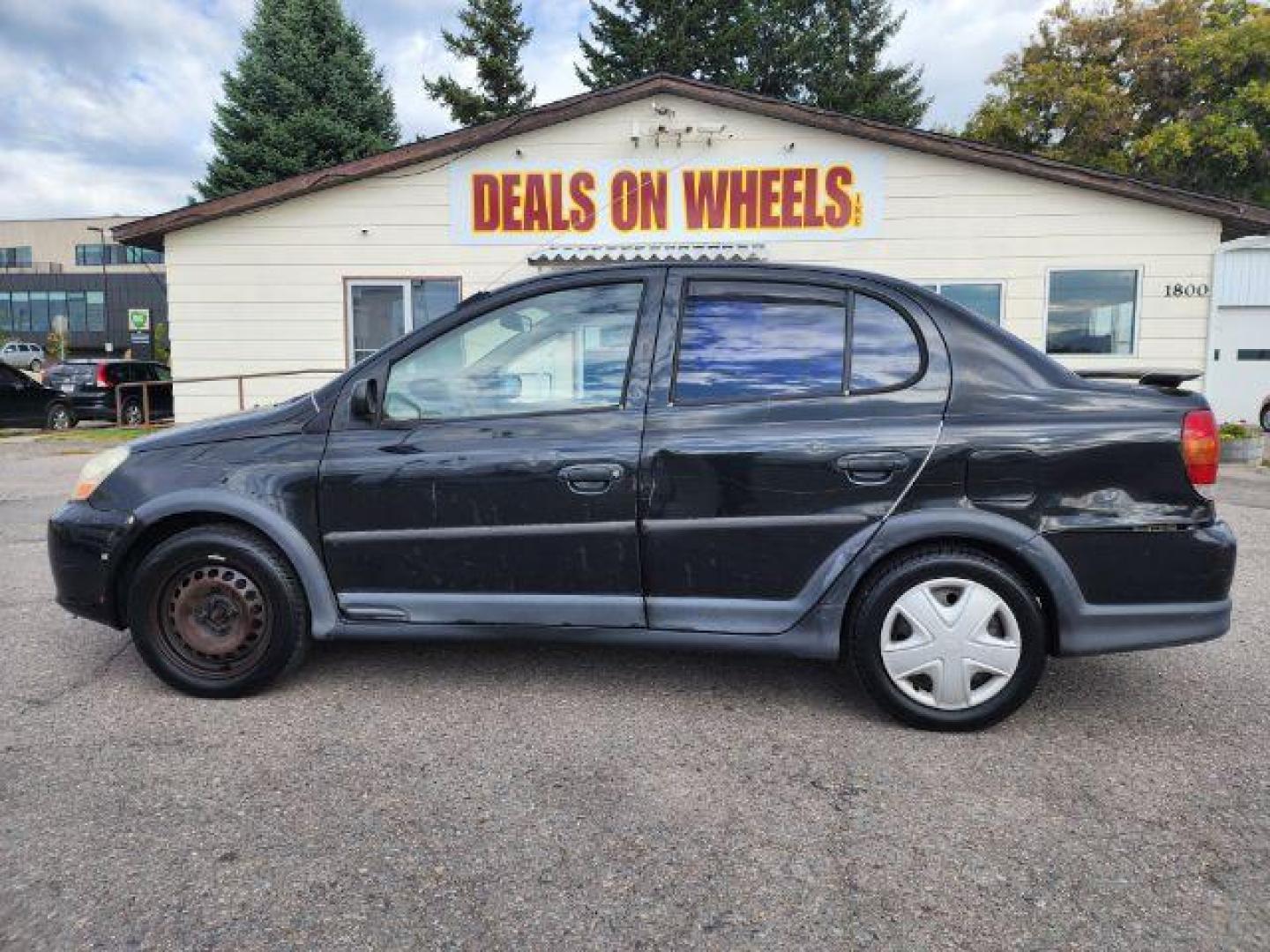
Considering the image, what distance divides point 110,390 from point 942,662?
56.8ft

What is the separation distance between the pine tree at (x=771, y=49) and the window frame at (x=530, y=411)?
29027mm

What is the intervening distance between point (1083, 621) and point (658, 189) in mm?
9694

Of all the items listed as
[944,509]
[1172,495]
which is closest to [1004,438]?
[944,509]

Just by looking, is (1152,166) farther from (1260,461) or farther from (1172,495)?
(1172,495)

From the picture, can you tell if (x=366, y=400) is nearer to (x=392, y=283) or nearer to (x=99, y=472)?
(x=99, y=472)

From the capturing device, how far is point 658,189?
1150 centimetres

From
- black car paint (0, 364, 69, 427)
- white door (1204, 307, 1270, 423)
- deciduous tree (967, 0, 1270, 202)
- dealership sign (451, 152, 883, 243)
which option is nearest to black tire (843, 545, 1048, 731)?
dealership sign (451, 152, 883, 243)

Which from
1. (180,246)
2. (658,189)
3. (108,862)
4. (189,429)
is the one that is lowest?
(108,862)

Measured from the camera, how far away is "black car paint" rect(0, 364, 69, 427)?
14719mm

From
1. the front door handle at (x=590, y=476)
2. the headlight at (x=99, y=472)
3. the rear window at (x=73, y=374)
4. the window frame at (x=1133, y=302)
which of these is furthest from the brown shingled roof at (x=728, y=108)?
the front door handle at (x=590, y=476)

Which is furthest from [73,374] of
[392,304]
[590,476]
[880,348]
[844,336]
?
[880,348]

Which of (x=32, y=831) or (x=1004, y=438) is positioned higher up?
(x=1004, y=438)

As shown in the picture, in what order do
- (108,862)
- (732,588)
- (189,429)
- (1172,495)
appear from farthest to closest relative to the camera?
(189,429) → (732,588) → (1172,495) → (108,862)

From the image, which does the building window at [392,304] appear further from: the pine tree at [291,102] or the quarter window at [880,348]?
the pine tree at [291,102]
